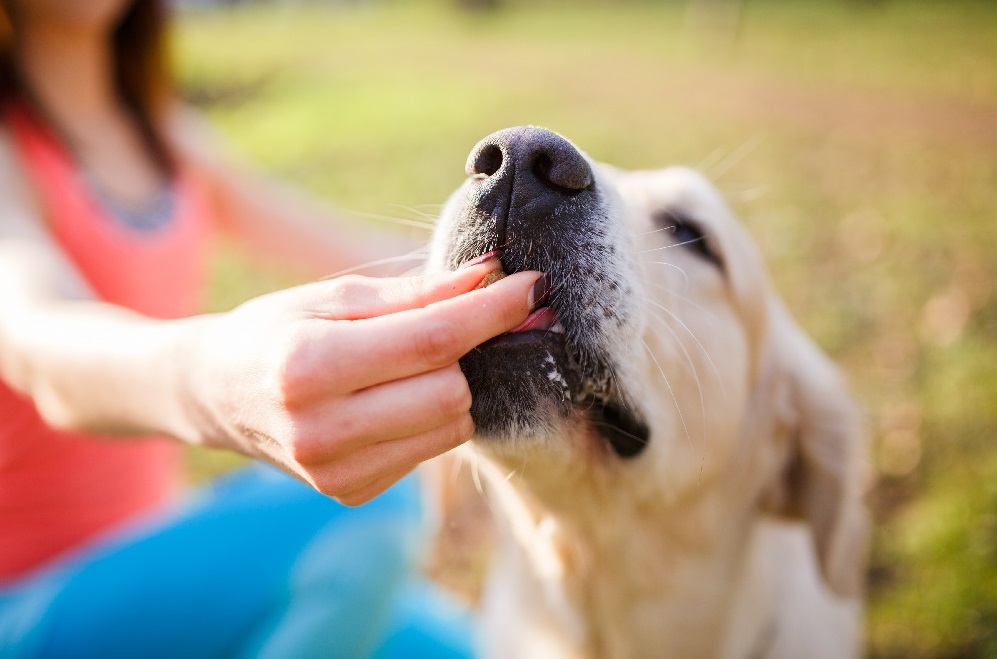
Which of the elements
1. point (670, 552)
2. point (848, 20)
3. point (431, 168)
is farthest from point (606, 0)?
point (670, 552)

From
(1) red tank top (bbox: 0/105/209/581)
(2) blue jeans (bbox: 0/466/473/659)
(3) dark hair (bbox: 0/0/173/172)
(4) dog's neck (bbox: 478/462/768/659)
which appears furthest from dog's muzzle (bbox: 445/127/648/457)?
(3) dark hair (bbox: 0/0/173/172)

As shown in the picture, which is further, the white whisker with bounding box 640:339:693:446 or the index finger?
the white whisker with bounding box 640:339:693:446

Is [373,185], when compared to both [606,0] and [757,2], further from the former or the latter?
[606,0]

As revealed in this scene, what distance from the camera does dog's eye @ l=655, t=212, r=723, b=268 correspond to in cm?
200

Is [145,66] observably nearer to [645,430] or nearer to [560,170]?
[560,170]

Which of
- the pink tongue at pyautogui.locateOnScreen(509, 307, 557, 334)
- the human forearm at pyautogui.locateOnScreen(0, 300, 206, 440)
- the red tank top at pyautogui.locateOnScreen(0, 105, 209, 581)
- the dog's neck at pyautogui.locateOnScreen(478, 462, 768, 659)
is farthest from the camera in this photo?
the red tank top at pyautogui.locateOnScreen(0, 105, 209, 581)

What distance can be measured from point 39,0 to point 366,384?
218 cm

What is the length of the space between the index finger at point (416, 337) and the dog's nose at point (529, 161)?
1.06 feet

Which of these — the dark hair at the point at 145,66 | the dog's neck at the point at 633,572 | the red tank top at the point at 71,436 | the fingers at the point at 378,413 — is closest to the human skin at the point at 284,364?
the fingers at the point at 378,413

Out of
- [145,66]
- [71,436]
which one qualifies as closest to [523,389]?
[71,436]

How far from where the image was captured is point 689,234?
2031mm

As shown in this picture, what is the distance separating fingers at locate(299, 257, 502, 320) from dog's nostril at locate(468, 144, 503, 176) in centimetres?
28

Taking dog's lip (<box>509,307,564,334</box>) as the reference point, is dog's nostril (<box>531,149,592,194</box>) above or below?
above

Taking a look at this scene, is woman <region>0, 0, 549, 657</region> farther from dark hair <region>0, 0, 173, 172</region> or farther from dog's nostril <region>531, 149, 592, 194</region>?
dog's nostril <region>531, 149, 592, 194</region>
